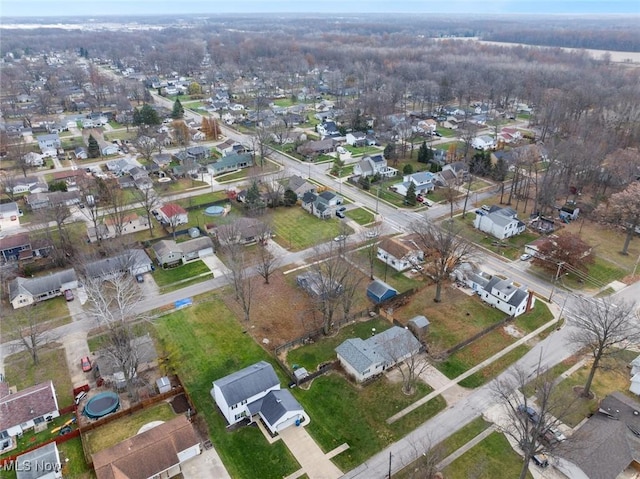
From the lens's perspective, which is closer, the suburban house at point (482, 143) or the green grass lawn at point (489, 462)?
the green grass lawn at point (489, 462)

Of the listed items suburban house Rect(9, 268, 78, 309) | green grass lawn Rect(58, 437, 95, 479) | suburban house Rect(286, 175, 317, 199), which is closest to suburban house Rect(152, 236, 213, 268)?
suburban house Rect(9, 268, 78, 309)

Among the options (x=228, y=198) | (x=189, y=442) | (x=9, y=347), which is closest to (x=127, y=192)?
(x=228, y=198)

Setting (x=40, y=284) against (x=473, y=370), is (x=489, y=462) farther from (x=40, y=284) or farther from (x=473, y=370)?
(x=40, y=284)

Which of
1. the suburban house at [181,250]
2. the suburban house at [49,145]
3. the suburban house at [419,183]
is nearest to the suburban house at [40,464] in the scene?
the suburban house at [181,250]

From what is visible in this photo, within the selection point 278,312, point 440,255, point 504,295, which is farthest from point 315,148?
point 504,295

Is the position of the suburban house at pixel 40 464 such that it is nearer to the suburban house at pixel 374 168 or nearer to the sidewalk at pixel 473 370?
the sidewalk at pixel 473 370

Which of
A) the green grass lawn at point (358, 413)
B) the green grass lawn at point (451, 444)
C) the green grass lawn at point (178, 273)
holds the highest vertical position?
the green grass lawn at point (451, 444)
